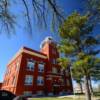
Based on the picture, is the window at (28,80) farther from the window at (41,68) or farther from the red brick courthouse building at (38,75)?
the window at (41,68)

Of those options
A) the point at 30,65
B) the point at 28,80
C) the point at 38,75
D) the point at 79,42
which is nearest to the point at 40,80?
the point at 38,75

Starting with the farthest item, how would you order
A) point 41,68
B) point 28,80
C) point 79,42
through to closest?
point 41,68 → point 28,80 → point 79,42

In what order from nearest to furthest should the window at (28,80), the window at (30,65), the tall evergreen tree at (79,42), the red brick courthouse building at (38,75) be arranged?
the tall evergreen tree at (79,42)
the red brick courthouse building at (38,75)
the window at (28,80)
the window at (30,65)

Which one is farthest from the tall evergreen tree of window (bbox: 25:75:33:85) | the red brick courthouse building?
window (bbox: 25:75:33:85)

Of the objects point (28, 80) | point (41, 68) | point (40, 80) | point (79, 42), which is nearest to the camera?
point (79, 42)

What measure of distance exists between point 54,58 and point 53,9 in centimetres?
4086

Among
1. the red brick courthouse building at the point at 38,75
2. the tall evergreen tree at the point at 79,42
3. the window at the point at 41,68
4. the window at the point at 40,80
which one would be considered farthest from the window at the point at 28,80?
the tall evergreen tree at the point at 79,42

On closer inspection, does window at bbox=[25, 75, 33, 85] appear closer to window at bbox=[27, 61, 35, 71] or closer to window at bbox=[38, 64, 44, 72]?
window at bbox=[27, 61, 35, 71]

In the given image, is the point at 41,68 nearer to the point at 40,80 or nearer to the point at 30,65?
the point at 40,80

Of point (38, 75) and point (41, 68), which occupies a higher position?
point (41, 68)

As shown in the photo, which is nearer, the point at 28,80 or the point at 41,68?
the point at 28,80

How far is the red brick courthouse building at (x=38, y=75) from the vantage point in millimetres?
37031

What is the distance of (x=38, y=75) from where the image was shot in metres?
40.6

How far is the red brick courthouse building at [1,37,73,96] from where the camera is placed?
3703 cm
